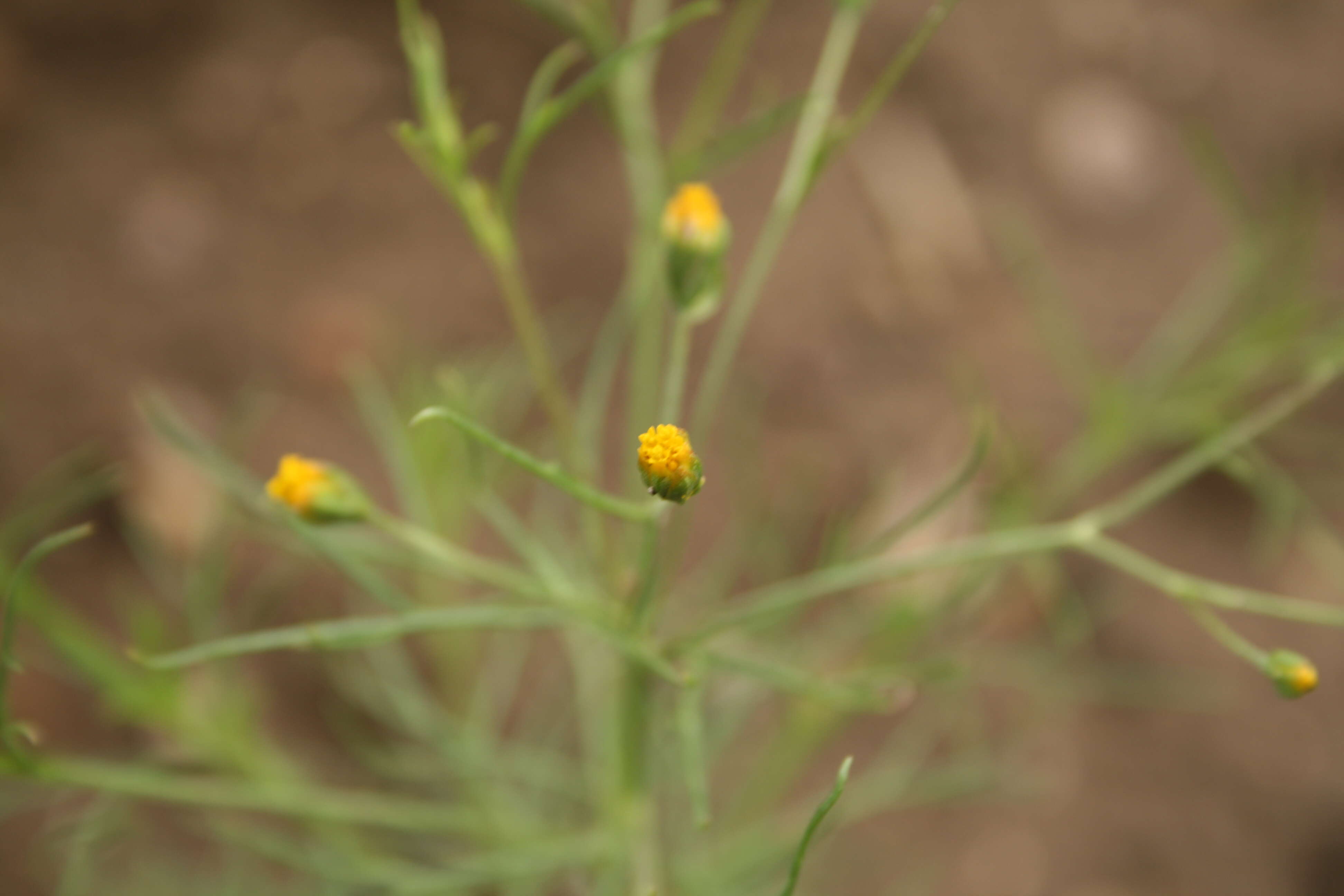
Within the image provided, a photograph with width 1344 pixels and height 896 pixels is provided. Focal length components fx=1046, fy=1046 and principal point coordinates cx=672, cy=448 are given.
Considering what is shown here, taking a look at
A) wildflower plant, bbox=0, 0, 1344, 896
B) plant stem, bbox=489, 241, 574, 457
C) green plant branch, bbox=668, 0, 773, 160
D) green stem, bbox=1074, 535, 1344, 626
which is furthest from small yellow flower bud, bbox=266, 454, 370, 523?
green plant branch, bbox=668, 0, 773, 160

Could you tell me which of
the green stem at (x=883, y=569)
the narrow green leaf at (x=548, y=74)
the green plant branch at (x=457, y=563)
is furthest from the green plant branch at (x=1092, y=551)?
the narrow green leaf at (x=548, y=74)

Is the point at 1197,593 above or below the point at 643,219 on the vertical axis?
below

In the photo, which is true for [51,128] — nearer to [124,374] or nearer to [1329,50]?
[124,374]

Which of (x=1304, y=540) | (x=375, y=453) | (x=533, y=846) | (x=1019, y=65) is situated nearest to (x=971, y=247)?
(x=1019, y=65)

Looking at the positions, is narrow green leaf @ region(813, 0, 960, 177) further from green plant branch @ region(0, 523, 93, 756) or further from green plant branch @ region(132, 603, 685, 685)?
green plant branch @ region(0, 523, 93, 756)

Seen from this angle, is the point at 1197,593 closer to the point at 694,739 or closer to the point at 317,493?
the point at 694,739

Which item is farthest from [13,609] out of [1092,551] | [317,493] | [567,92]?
[1092,551]
